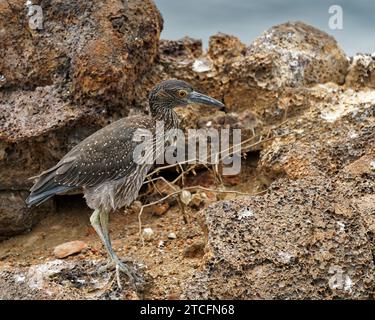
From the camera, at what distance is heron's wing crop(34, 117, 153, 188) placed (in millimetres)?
5031

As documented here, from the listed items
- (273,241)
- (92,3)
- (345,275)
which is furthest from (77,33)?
(345,275)

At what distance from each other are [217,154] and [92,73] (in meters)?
1.38

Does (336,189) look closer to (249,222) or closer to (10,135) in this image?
(249,222)

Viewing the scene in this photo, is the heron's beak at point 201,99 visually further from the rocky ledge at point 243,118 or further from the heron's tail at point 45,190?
the heron's tail at point 45,190

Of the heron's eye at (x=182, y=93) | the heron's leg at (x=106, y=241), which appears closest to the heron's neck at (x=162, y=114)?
the heron's eye at (x=182, y=93)

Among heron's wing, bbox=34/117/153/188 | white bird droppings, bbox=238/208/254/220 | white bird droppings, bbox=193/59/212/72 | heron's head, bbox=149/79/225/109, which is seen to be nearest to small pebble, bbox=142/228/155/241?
heron's wing, bbox=34/117/153/188

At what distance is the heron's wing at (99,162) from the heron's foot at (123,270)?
77 centimetres

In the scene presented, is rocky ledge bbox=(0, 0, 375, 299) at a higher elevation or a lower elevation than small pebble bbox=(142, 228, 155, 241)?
higher

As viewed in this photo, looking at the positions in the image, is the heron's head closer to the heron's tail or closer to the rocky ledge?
the rocky ledge

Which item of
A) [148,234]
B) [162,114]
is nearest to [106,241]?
[148,234]

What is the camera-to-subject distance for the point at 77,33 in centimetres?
590

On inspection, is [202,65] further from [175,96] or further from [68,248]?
[68,248]

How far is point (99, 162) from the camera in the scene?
5.04 meters

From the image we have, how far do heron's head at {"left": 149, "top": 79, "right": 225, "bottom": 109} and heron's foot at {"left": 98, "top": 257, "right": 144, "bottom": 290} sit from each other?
153 cm
